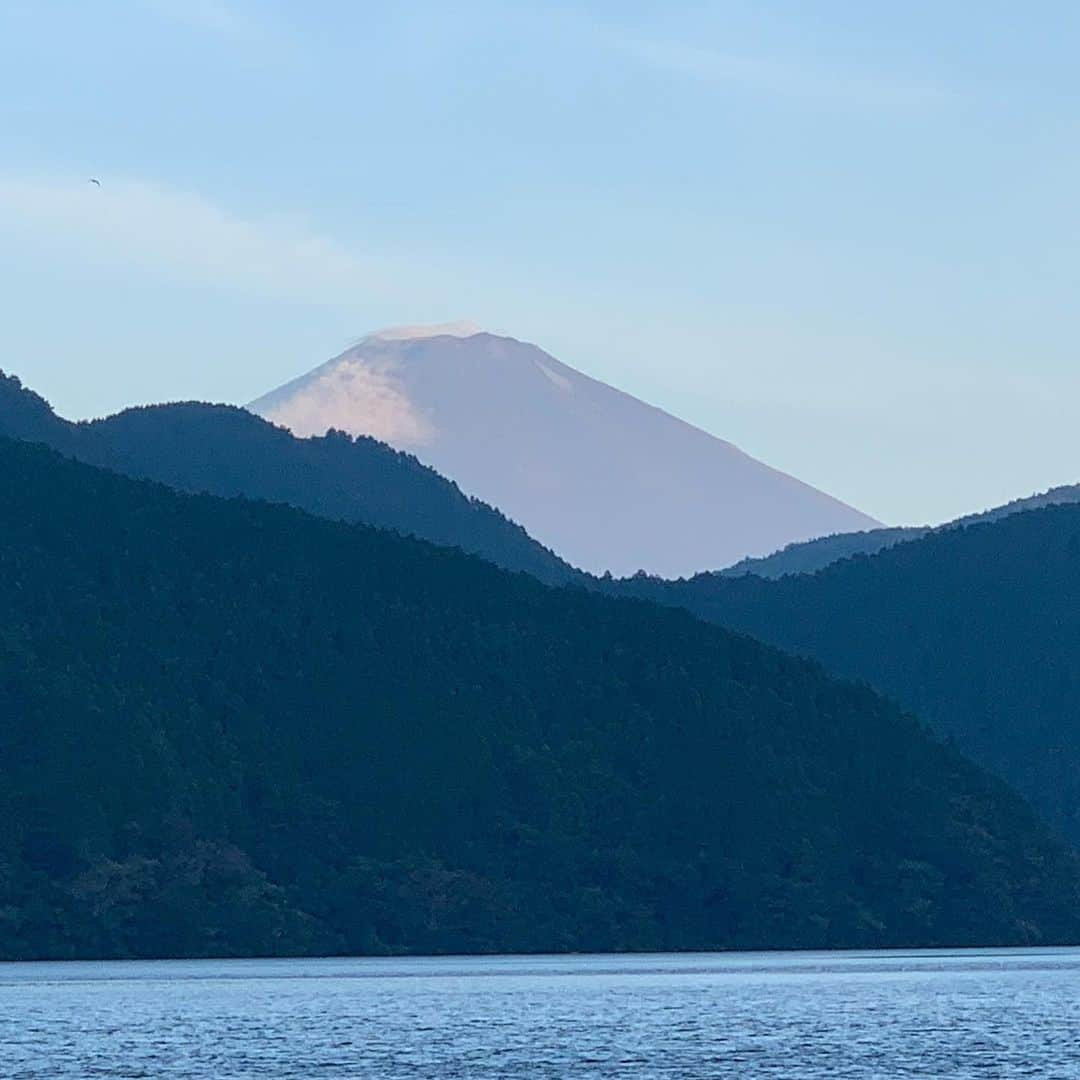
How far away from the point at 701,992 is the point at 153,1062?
6866 centimetres

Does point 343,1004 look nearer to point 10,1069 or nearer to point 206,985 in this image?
point 206,985

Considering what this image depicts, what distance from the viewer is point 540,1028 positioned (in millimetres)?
143250

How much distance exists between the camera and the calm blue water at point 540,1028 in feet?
384

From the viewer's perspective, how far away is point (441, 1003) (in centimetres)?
16888

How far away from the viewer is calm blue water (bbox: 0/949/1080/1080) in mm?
116938

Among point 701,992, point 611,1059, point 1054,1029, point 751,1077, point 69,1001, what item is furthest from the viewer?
point 701,992

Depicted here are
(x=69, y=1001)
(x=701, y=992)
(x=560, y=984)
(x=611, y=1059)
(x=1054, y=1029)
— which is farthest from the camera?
(x=560, y=984)

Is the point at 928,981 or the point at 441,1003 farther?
the point at 928,981

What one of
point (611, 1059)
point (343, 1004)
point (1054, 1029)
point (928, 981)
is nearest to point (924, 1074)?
point (611, 1059)

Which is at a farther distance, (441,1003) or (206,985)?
(206,985)

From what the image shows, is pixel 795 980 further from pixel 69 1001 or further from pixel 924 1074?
pixel 924 1074

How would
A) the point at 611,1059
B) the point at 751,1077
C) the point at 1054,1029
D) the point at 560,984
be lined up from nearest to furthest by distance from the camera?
1. the point at 751,1077
2. the point at 611,1059
3. the point at 1054,1029
4. the point at 560,984

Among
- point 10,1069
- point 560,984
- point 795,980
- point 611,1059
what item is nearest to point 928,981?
point 795,980

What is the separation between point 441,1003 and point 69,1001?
70.3ft
